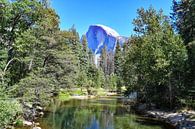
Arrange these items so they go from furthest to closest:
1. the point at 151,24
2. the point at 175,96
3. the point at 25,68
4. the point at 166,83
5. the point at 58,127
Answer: the point at 151,24 → the point at 166,83 → the point at 175,96 → the point at 25,68 → the point at 58,127

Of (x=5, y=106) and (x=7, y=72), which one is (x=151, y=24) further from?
(x=5, y=106)

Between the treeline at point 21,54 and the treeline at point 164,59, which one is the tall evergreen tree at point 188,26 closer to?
the treeline at point 164,59

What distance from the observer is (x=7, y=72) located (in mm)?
29734

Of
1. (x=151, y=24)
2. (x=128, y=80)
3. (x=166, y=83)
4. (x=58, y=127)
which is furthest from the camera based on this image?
(x=128, y=80)

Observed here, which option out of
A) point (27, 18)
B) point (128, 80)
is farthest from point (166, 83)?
point (27, 18)

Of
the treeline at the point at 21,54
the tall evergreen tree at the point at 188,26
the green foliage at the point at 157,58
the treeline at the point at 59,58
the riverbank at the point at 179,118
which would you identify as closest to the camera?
the riverbank at the point at 179,118

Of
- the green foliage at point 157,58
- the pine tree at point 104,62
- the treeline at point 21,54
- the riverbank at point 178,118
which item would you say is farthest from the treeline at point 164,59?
the pine tree at point 104,62

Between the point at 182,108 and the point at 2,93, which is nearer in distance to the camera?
the point at 2,93

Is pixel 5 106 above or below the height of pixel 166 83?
below

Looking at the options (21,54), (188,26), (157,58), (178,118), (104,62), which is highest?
(104,62)

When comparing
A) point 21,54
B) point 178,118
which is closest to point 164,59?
point 178,118

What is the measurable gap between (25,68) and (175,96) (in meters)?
18.4

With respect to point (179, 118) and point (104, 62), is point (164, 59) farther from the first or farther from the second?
point (104, 62)

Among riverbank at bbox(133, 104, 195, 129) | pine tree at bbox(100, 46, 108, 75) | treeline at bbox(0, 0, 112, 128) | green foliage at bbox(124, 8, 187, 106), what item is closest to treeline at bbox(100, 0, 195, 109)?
green foliage at bbox(124, 8, 187, 106)
